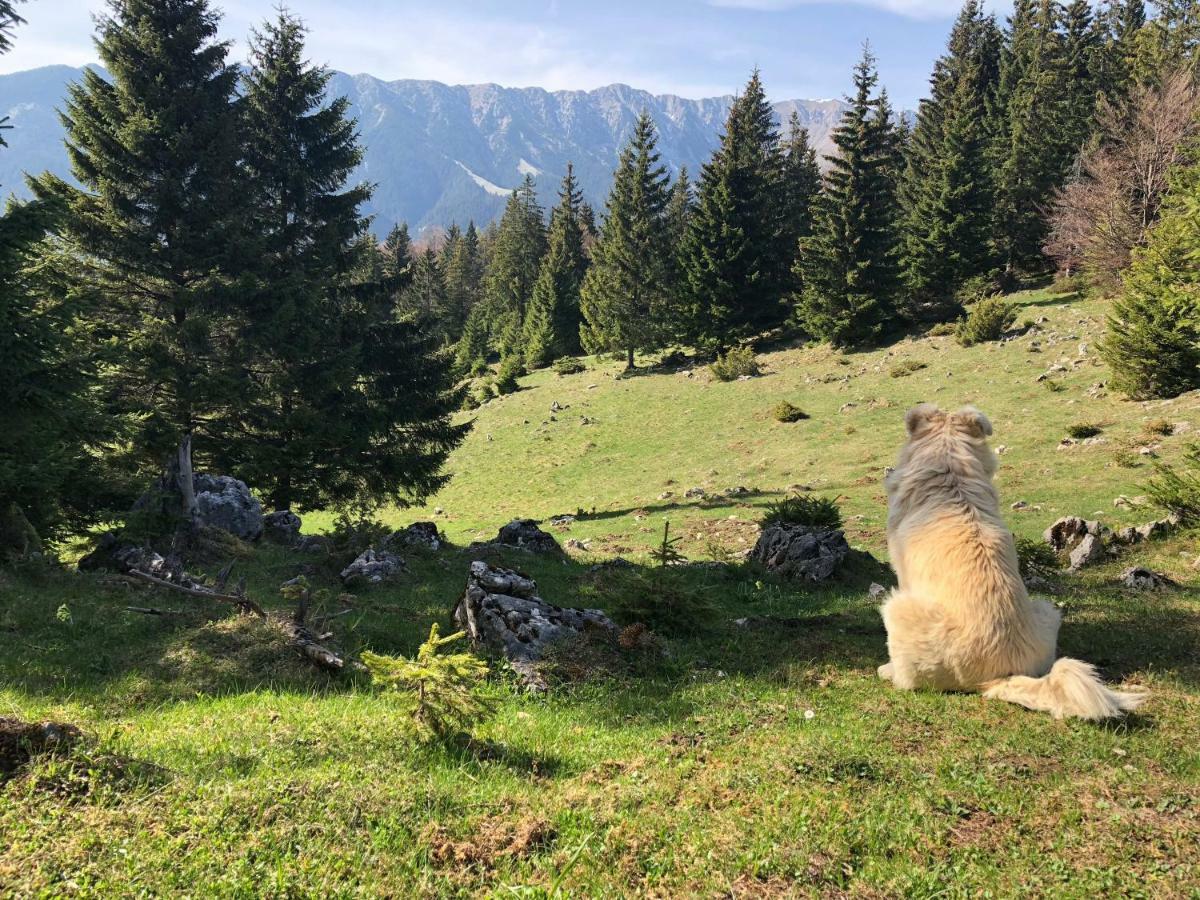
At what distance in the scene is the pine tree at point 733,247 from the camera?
4825 cm

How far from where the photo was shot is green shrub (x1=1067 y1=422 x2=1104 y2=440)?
21.2m

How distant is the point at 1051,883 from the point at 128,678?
7593mm

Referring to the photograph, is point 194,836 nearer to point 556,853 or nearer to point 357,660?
point 556,853

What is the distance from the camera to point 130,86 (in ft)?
56.8

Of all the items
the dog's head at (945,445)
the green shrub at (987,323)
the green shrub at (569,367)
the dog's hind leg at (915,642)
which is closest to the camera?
the dog's hind leg at (915,642)

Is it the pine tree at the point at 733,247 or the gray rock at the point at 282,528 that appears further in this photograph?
the pine tree at the point at 733,247

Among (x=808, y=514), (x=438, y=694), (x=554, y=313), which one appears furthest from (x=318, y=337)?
(x=554, y=313)

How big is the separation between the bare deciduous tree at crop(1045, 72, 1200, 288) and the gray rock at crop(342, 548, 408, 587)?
4149cm

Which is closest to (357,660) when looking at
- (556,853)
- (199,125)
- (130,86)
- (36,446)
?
(556,853)

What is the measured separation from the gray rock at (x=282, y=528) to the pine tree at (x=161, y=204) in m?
3.22

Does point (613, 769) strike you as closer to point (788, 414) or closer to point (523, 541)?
point (523, 541)

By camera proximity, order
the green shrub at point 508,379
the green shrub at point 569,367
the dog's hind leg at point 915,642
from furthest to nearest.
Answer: the green shrub at point 569,367, the green shrub at point 508,379, the dog's hind leg at point 915,642

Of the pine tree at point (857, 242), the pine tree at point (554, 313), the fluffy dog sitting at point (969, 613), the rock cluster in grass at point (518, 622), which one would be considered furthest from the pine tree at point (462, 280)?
the fluffy dog sitting at point (969, 613)

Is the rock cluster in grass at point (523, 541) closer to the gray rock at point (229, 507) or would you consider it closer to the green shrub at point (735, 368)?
the gray rock at point (229, 507)
